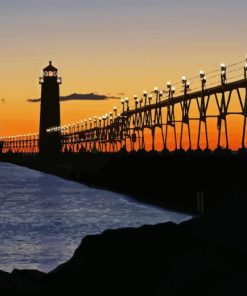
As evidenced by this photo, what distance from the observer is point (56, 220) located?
164ft

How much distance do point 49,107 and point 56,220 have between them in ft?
294

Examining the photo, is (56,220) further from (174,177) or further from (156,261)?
(156,261)

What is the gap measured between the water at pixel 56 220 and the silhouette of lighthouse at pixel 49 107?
2387 inches

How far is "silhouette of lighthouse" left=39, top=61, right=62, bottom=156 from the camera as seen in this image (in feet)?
457

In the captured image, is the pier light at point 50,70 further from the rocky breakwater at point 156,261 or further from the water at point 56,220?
the rocky breakwater at point 156,261

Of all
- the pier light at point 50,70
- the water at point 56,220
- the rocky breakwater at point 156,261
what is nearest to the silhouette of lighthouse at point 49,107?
the pier light at point 50,70

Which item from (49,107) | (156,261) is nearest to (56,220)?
(156,261)

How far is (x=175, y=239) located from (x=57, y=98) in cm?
12809

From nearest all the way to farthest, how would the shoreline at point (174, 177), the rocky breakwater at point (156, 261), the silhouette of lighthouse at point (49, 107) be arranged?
the rocky breakwater at point (156, 261) < the shoreline at point (174, 177) < the silhouette of lighthouse at point (49, 107)

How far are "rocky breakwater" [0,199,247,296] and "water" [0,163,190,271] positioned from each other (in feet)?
44.0

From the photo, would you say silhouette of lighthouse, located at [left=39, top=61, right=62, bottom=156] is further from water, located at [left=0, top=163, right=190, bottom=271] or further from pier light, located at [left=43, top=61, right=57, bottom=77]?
water, located at [left=0, top=163, right=190, bottom=271]

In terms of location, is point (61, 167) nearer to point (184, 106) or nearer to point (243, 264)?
point (184, 106)

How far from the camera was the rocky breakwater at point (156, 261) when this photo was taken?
11.6 m

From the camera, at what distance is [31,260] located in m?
29.4
